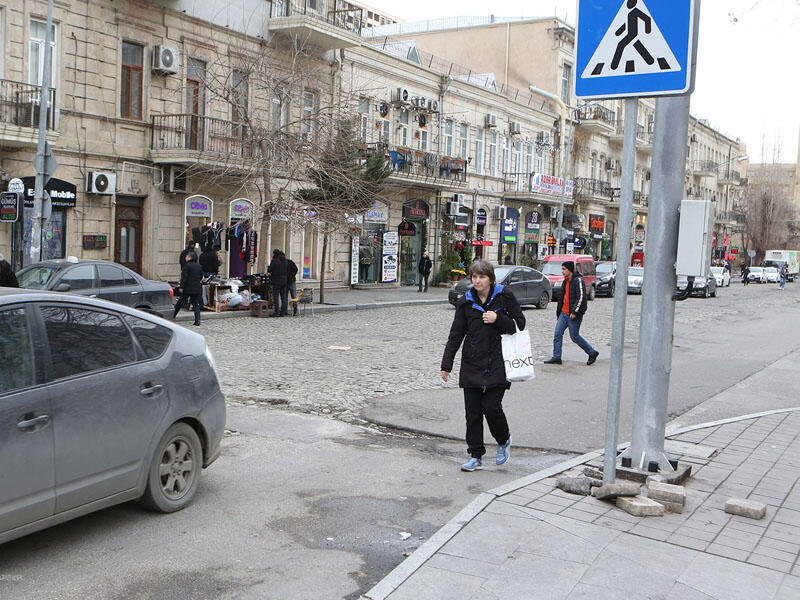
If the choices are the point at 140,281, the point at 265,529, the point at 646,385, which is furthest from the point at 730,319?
the point at 265,529

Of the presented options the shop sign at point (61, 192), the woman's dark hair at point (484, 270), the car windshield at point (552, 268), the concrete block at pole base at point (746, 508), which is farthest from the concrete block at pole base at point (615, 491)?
the car windshield at point (552, 268)

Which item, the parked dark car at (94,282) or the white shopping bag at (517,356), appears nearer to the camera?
the white shopping bag at (517,356)

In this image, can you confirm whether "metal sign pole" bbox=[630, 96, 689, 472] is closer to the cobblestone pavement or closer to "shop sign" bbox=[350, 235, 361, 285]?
the cobblestone pavement

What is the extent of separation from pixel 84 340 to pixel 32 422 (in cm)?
72

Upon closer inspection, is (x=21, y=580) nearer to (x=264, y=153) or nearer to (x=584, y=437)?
(x=584, y=437)

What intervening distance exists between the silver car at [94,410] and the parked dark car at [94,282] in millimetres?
9752

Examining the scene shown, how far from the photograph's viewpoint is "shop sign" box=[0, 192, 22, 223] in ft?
60.8

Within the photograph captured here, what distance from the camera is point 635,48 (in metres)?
5.44

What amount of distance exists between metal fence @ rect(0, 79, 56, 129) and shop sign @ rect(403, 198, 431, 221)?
58.4ft

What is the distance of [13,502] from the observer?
13.9 feet

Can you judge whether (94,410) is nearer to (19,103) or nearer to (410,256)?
(19,103)

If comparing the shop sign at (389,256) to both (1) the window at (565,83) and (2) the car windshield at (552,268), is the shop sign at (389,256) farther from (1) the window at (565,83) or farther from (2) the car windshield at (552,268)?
(1) the window at (565,83)

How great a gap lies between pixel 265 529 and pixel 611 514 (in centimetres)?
236

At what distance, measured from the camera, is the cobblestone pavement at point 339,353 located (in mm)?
10594
